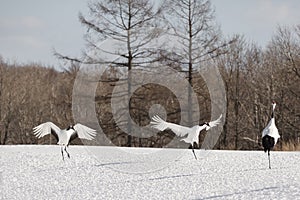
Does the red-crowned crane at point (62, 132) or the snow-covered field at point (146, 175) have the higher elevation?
the red-crowned crane at point (62, 132)

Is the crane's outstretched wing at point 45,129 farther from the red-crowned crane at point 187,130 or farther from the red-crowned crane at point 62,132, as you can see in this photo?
the red-crowned crane at point 187,130

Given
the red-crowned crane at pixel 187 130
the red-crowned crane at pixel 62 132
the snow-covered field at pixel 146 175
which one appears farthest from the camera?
the red-crowned crane at pixel 62 132

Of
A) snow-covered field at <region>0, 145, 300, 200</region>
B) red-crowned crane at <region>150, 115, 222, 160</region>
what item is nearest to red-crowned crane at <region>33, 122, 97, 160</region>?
snow-covered field at <region>0, 145, 300, 200</region>

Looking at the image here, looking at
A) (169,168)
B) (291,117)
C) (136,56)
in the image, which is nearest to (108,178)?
(169,168)

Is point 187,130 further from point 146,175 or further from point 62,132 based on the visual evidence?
point 62,132

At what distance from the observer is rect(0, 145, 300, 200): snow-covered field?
9.79 m

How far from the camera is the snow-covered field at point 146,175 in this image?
979 centimetres

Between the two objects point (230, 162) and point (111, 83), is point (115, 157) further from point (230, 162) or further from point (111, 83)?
point (111, 83)

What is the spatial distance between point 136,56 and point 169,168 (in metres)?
12.6

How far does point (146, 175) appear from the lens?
11.6 m

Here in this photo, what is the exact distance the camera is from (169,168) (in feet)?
40.0

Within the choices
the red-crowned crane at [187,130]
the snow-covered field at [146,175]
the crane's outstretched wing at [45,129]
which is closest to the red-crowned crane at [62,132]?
the crane's outstretched wing at [45,129]

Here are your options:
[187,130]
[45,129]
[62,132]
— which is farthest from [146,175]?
[45,129]

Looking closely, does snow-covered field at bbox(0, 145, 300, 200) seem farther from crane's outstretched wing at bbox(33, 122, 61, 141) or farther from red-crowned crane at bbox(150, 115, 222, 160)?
crane's outstretched wing at bbox(33, 122, 61, 141)
